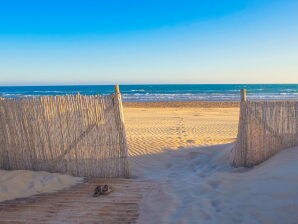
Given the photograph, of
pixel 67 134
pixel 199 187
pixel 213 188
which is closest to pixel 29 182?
pixel 67 134

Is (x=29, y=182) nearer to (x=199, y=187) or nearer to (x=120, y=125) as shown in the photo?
(x=120, y=125)

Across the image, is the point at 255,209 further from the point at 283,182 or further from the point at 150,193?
the point at 150,193

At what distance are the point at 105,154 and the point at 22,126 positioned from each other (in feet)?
5.73

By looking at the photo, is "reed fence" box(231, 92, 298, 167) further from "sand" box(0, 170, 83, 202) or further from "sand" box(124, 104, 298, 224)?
"sand" box(0, 170, 83, 202)

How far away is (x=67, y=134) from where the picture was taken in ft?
19.6

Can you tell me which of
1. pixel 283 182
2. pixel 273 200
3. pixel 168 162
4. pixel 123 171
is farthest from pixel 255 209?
pixel 168 162

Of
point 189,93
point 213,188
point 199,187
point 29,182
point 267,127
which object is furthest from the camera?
point 189,93

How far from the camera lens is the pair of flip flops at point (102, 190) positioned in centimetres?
513

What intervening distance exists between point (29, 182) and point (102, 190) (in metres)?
1.47

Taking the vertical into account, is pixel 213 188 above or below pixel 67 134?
below

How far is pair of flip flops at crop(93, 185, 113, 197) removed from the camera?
202 inches

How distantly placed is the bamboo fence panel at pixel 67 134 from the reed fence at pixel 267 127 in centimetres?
248

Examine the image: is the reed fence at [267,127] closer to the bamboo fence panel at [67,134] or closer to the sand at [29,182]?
the bamboo fence panel at [67,134]

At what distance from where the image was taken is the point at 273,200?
13.8 ft
